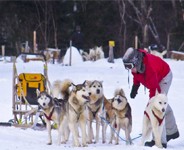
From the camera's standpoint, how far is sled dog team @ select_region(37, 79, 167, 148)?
7.84 m

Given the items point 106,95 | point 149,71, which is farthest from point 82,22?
point 149,71

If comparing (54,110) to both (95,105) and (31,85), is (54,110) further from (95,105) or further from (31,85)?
(31,85)

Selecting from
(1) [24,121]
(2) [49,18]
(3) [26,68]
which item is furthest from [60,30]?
(1) [24,121]

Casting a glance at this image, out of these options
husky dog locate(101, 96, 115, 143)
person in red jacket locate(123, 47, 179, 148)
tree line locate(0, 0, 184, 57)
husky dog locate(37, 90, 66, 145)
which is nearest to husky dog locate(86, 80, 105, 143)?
husky dog locate(101, 96, 115, 143)

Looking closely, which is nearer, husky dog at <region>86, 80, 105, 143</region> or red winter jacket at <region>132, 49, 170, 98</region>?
red winter jacket at <region>132, 49, 170, 98</region>

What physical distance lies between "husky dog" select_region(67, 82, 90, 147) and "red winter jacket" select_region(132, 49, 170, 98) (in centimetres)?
72

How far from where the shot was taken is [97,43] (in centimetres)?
3362

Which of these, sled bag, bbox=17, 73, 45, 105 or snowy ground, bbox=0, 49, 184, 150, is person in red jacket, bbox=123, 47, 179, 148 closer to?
snowy ground, bbox=0, 49, 184, 150

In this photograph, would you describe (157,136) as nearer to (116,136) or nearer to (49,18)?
(116,136)

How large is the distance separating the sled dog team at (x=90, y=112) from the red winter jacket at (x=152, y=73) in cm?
21

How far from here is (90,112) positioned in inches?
343

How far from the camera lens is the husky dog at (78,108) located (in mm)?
8148

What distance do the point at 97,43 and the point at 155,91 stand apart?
25.8m

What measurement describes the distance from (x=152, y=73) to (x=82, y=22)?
26872 millimetres
